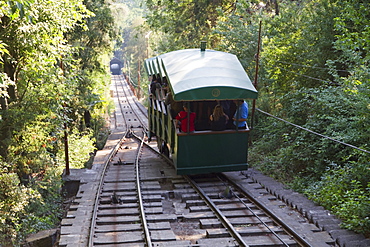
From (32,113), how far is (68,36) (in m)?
10.1

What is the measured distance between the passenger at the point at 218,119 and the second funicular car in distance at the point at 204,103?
0.53 feet

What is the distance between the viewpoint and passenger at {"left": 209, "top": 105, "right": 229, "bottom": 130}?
1091 cm

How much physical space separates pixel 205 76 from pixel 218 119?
1.27 metres

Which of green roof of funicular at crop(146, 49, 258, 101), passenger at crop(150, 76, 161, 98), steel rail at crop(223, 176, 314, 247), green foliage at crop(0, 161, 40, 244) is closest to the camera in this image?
steel rail at crop(223, 176, 314, 247)

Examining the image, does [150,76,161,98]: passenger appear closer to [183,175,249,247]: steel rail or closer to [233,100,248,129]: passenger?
[233,100,248,129]: passenger

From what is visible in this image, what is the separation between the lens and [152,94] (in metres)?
14.7

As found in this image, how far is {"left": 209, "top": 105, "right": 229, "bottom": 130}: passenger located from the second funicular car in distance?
160mm

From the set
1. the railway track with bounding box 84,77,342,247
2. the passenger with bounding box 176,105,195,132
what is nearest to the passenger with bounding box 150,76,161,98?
the railway track with bounding box 84,77,342,247

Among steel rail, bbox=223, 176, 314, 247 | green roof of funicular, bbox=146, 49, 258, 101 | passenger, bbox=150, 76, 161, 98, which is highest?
green roof of funicular, bbox=146, 49, 258, 101

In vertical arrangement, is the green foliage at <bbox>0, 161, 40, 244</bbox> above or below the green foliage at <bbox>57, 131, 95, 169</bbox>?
above

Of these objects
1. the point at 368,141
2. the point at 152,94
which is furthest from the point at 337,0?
the point at 152,94

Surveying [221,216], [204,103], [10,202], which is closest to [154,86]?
[204,103]

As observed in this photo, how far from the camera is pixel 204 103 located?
1239 cm

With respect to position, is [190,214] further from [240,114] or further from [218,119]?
[240,114]
